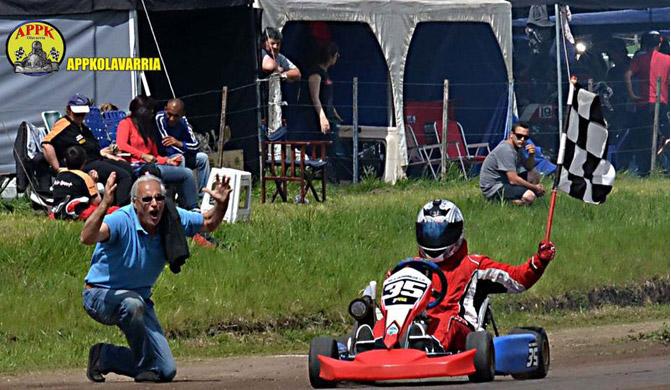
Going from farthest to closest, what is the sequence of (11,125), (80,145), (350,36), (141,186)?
(350,36) → (11,125) → (80,145) → (141,186)

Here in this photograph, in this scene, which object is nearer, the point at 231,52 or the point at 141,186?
the point at 141,186

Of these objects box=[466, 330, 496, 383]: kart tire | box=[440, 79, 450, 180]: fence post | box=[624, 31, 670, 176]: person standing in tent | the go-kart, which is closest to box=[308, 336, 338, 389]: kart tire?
the go-kart

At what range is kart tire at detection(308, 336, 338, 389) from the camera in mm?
10633

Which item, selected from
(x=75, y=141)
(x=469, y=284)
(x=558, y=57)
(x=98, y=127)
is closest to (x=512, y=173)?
(x=98, y=127)

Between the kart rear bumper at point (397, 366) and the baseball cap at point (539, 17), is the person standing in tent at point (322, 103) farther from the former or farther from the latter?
the kart rear bumper at point (397, 366)

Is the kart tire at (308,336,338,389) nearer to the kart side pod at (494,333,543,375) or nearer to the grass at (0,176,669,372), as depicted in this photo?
the kart side pod at (494,333,543,375)

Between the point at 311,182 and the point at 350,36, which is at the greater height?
the point at 350,36

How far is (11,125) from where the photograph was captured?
2027 cm

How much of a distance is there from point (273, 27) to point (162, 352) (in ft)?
37.6

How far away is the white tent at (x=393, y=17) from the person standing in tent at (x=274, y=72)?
0.76 meters

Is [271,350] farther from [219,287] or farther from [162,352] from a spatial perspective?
[162,352]

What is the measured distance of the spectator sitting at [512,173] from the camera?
19078 millimetres

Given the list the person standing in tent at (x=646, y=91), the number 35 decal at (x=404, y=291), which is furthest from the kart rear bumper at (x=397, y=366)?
the person standing in tent at (x=646, y=91)

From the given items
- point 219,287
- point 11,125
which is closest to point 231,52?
point 11,125
